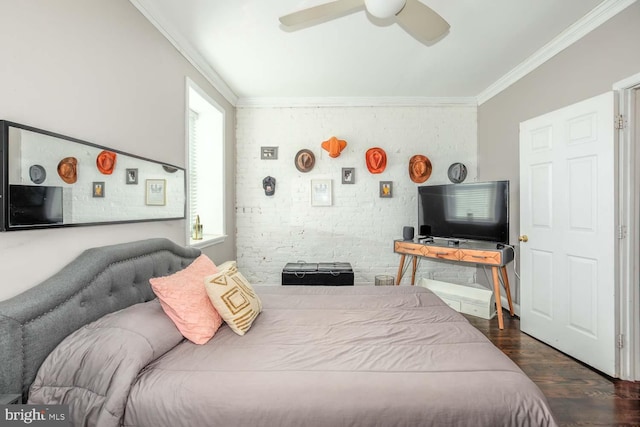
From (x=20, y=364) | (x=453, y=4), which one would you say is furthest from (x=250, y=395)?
(x=453, y=4)

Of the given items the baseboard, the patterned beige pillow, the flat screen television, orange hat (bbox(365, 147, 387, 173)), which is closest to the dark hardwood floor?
the baseboard

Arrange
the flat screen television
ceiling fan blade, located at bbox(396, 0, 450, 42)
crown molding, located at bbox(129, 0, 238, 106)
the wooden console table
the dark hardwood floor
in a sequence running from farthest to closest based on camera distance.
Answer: the flat screen television, the wooden console table, crown molding, located at bbox(129, 0, 238, 106), the dark hardwood floor, ceiling fan blade, located at bbox(396, 0, 450, 42)

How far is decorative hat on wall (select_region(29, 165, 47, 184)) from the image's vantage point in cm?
125

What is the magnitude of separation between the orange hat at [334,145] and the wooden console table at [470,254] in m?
1.34

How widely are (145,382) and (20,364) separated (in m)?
0.43

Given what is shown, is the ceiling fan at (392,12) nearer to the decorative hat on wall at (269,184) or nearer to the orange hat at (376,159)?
the orange hat at (376,159)

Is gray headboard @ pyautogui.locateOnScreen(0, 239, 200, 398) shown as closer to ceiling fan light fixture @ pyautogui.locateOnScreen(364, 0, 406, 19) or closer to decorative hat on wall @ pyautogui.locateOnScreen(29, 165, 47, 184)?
decorative hat on wall @ pyautogui.locateOnScreen(29, 165, 47, 184)

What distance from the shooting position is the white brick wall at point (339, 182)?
3.91m

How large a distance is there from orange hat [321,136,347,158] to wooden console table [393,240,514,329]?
1344mm

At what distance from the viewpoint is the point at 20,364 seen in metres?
1.09

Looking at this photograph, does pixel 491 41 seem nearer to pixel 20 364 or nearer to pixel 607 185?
pixel 607 185

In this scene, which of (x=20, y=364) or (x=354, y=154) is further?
(x=354, y=154)

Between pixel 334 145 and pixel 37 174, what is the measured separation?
2.89 metres

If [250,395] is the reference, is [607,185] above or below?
above
